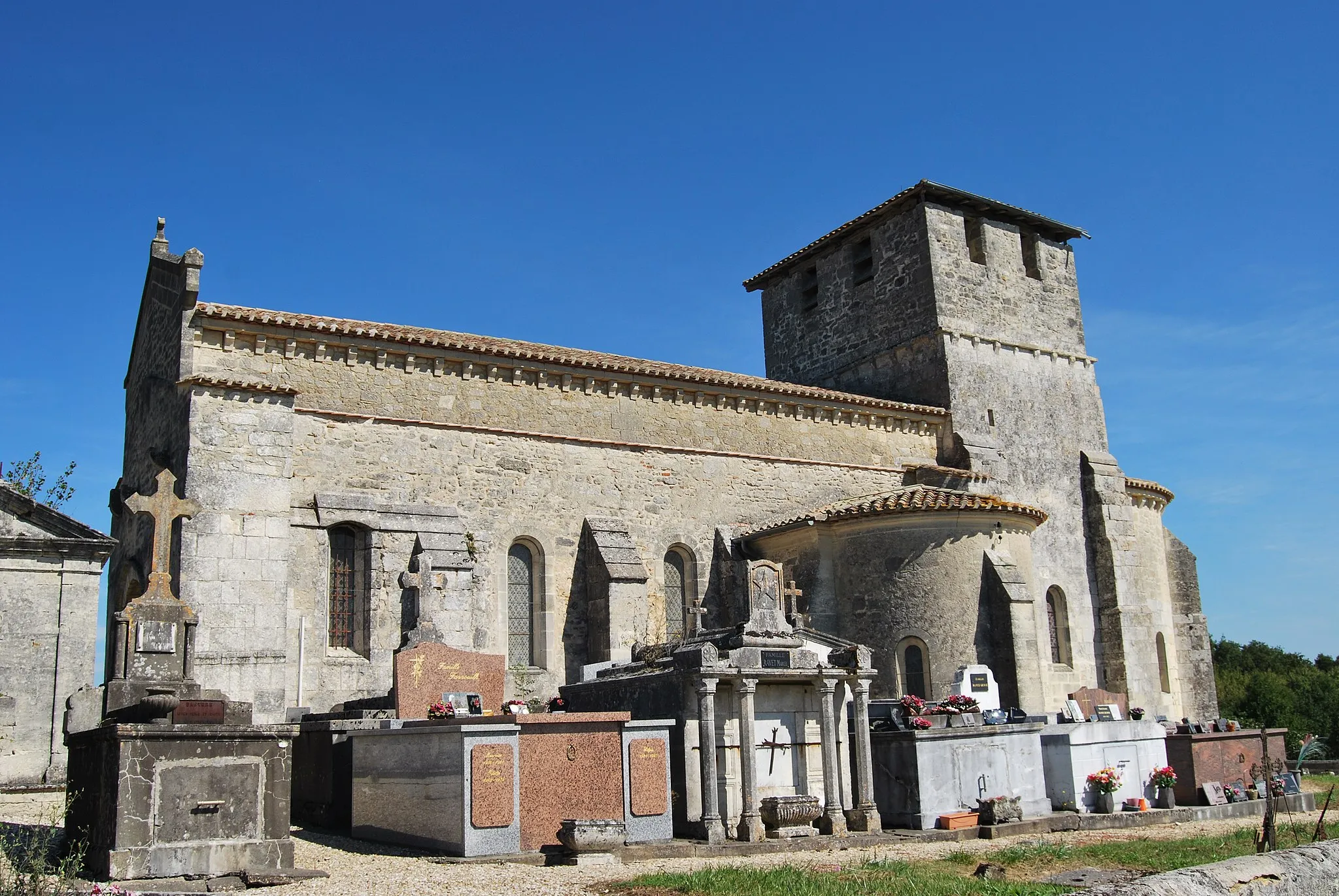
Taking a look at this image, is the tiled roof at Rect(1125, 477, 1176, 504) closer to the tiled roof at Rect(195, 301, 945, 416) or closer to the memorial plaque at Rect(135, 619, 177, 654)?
the tiled roof at Rect(195, 301, 945, 416)

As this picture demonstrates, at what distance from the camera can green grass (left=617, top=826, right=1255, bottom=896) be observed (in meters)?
8.73

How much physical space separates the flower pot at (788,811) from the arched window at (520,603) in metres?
7.34

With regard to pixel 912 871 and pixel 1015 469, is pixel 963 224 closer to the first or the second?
pixel 1015 469

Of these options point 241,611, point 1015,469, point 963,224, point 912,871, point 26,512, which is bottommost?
point 912,871

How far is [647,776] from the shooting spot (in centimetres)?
1214

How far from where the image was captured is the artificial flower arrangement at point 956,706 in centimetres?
1516

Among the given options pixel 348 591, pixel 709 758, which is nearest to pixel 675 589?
pixel 348 591

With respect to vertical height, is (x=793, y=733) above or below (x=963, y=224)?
below

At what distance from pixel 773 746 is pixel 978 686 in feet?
19.2

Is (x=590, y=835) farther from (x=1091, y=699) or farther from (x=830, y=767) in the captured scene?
(x=1091, y=699)

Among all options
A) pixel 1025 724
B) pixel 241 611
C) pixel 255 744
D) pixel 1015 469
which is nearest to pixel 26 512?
pixel 241 611

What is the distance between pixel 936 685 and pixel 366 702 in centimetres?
978

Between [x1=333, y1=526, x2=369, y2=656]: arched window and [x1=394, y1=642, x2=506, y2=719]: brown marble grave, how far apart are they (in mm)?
3444

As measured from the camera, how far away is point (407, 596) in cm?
1667
